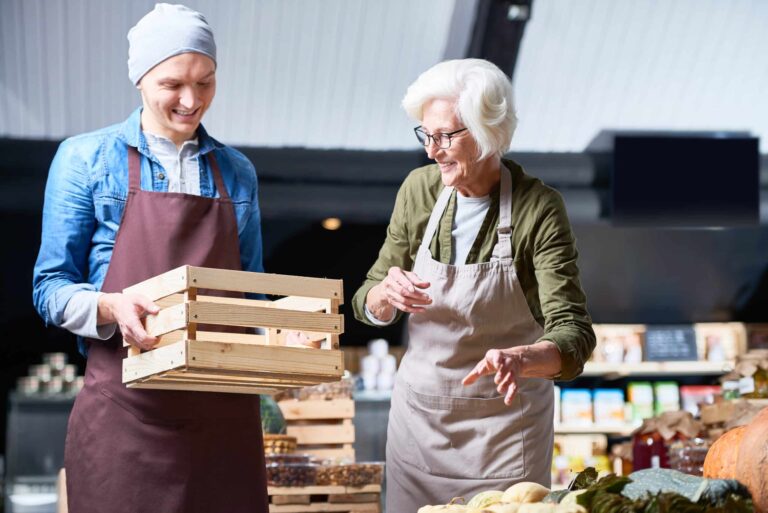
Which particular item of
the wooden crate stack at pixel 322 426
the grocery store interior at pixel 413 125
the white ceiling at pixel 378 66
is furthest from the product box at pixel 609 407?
the wooden crate stack at pixel 322 426

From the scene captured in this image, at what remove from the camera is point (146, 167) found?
2.54 meters

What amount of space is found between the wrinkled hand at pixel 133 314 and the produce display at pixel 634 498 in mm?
640

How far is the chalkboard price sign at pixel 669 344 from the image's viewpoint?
8.47 m

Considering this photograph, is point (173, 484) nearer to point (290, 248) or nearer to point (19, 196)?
point (19, 196)

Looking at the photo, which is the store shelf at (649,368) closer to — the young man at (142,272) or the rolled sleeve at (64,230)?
the young man at (142,272)

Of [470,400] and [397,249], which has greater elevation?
[397,249]

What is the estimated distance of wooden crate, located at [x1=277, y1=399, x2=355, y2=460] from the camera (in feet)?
15.6

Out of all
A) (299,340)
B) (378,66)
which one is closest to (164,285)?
(299,340)

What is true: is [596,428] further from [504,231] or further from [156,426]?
[156,426]

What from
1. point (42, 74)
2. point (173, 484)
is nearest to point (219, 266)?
point (173, 484)

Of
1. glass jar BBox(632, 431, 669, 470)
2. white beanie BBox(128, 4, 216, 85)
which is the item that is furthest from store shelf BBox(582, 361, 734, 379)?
white beanie BBox(128, 4, 216, 85)

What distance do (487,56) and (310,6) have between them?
1255 mm

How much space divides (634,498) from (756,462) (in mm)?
287

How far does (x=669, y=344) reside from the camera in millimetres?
8539
